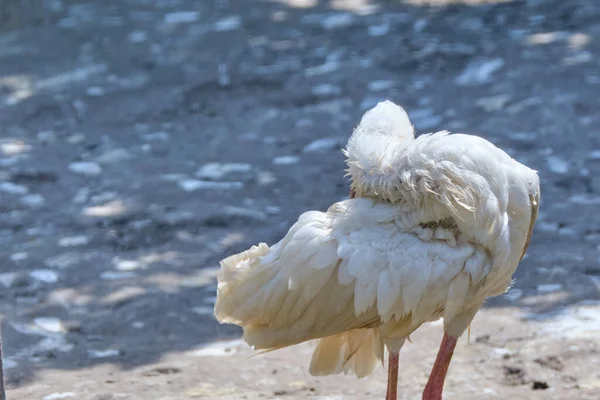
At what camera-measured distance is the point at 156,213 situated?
683 centimetres

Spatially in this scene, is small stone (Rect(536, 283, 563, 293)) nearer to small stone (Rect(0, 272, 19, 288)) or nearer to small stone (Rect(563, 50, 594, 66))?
small stone (Rect(0, 272, 19, 288))

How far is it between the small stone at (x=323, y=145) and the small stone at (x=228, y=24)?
2530 millimetres

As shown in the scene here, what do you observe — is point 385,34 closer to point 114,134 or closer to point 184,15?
point 184,15

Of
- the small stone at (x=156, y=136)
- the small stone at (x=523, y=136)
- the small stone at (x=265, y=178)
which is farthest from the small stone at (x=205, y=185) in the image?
the small stone at (x=523, y=136)

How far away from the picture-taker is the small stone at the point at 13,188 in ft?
23.6

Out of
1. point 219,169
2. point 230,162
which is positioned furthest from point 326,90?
point 219,169

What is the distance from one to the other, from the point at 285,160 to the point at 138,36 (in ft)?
9.83

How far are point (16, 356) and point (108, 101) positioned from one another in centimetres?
394

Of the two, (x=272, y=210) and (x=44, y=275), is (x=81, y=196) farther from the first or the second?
(x=272, y=210)

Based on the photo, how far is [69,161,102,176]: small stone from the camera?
7.48 meters

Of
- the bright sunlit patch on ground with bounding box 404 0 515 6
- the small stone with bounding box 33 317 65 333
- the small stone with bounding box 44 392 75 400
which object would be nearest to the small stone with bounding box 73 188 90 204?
the small stone with bounding box 33 317 65 333

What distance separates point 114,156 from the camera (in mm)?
7742

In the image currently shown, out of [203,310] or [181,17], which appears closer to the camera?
[203,310]

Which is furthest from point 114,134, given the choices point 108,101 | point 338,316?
point 338,316
